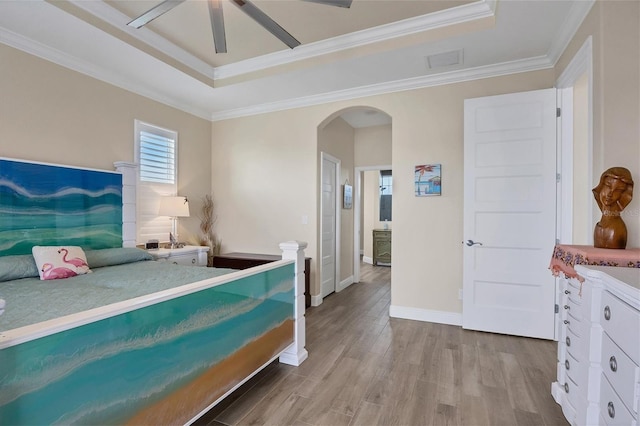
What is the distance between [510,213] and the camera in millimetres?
3041

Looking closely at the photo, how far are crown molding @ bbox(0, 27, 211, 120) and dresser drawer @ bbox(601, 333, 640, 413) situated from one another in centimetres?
450

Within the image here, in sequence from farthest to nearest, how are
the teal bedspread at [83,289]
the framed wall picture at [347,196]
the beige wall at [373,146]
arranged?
the beige wall at [373,146]
the framed wall picture at [347,196]
the teal bedspread at [83,289]

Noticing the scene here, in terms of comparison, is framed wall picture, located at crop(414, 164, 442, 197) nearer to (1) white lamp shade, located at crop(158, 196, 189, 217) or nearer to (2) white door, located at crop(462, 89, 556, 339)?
(2) white door, located at crop(462, 89, 556, 339)

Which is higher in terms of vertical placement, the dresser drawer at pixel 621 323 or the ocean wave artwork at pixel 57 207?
the ocean wave artwork at pixel 57 207

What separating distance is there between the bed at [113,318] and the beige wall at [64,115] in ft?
0.64

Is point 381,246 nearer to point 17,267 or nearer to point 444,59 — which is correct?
point 444,59

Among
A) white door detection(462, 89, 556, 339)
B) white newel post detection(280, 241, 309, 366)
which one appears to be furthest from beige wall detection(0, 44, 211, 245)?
white door detection(462, 89, 556, 339)

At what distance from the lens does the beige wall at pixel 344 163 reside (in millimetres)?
4652

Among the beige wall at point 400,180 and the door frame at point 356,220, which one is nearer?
the beige wall at point 400,180

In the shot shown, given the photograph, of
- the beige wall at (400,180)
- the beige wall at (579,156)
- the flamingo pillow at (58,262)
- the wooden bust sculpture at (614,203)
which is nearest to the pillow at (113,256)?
the flamingo pillow at (58,262)

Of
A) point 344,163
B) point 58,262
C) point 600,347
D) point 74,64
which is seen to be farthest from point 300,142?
point 600,347

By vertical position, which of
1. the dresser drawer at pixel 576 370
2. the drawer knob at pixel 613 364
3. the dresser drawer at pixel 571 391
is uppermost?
the drawer knob at pixel 613 364

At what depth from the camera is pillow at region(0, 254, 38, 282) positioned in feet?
7.61

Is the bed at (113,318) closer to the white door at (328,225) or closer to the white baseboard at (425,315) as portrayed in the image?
the white baseboard at (425,315)
